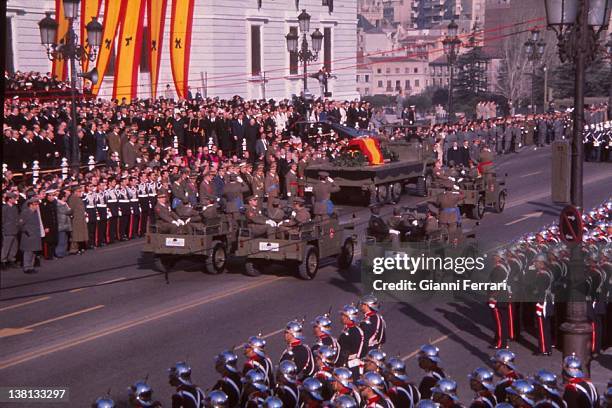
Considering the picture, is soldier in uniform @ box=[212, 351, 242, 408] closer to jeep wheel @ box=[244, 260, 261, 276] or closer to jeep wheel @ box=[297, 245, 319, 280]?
jeep wheel @ box=[297, 245, 319, 280]

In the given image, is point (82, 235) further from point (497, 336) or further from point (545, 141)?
point (545, 141)

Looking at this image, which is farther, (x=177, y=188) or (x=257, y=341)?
(x=177, y=188)

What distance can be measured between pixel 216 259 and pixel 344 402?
13036 mm

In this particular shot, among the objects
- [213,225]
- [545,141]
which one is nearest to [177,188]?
[213,225]

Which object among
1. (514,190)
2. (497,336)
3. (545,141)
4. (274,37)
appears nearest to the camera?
(497,336)

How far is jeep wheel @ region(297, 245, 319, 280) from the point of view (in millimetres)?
22438

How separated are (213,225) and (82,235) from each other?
4.32 meters

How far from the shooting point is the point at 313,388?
1086 centimetres

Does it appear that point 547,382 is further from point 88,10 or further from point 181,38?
point 181,38

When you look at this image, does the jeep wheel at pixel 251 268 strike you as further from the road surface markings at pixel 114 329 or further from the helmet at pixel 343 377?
the helmet at pixel 343 377

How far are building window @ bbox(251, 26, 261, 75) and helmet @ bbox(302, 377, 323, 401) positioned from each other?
47944mm

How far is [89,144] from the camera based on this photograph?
1239 inches

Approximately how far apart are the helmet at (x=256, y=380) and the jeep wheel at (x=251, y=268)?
436 inches

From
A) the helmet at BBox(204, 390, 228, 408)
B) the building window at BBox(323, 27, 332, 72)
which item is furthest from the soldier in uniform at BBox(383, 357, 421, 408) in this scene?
the building window at BBox(323, 27, 332, 72)
